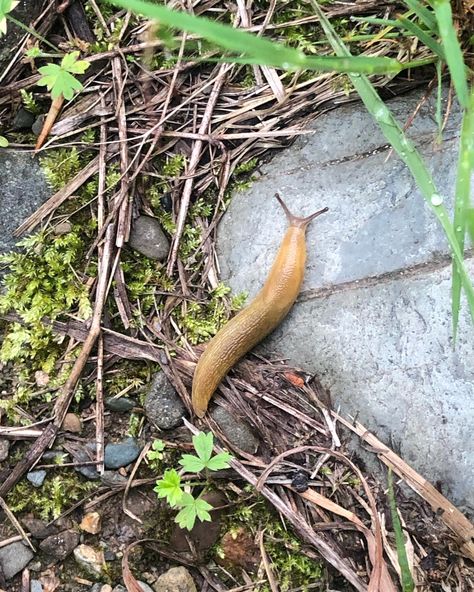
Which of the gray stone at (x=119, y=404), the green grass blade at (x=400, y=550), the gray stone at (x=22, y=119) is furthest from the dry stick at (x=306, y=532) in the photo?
the gray stone at (x=22, y=119)

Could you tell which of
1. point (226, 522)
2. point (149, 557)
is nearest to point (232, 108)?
point (226, 522)

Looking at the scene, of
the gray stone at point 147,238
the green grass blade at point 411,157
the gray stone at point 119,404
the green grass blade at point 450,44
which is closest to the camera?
the green grass blade at point 450,44

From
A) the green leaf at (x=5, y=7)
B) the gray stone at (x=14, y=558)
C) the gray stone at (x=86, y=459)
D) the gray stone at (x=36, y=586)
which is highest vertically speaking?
the green leaf at (x=5, y=7)

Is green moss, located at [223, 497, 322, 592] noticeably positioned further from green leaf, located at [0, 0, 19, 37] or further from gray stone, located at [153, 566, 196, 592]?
green leaf, located at [0, 0, 19, 37]

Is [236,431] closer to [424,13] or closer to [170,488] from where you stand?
[170,488]

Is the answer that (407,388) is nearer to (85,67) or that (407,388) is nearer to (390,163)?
(390,163)

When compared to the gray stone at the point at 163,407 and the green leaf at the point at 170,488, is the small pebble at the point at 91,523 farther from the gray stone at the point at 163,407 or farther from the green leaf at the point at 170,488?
the gray stone at the point at 163,407

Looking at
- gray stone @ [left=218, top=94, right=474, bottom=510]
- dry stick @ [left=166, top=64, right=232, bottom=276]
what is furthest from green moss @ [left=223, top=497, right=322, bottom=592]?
dry stick @ [left=166, top=64, right=232, bottom=276]

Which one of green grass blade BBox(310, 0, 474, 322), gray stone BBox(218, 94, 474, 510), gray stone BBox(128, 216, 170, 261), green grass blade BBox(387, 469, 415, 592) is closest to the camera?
green grass blade BBox(310, 0, 474, 322)
